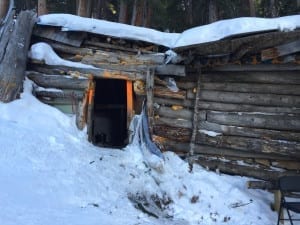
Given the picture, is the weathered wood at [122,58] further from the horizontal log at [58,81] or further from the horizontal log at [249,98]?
the horizontal log at [249,98]

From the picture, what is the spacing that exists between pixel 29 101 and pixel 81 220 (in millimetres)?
3987

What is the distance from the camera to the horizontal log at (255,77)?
27.1 feet

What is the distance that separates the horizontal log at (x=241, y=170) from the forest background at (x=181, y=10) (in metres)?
7.74

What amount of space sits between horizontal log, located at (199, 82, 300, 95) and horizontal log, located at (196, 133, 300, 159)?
100cm

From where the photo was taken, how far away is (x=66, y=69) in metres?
8.98

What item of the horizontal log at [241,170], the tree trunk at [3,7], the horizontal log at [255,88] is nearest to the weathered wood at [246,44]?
the horizontal log at [255,88]

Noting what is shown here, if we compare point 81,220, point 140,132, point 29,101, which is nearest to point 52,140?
point 29,101

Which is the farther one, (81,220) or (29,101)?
(29,101)

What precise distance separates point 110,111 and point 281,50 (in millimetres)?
5894

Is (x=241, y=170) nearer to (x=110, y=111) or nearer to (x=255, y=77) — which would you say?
(x=255, y=77)

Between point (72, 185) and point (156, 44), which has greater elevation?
point (156, 44)

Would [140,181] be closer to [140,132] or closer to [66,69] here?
[140,132]

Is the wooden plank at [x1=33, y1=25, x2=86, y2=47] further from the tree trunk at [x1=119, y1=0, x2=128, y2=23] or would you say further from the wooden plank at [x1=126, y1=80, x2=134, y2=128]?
the tree trunk at [x1=119, y1=0, x2=128, y2=23]

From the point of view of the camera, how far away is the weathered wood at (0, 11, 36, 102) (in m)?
8.09
